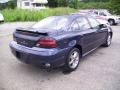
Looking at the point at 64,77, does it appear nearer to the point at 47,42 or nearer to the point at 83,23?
the point at 47,42

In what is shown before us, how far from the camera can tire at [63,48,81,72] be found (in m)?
5.06

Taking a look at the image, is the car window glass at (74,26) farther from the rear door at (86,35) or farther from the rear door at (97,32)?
the rear door at (97,32)

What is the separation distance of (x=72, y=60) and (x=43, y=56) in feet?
3.42

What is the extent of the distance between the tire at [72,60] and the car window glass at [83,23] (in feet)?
2.61

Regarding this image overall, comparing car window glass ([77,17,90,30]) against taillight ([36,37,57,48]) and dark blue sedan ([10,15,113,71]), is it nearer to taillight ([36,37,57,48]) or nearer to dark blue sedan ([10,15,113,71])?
dark blue sedan ([10,15,113,71])

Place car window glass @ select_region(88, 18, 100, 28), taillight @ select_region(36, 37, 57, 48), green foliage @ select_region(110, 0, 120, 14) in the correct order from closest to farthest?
taillight @ select_region(36, 37, 57, 48)
car window glass @ select_region(88, 18, 100, 28)
green foliage @ select_region(110, 0, 120, 14)

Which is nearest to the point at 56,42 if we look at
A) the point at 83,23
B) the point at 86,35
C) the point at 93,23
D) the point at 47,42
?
the point at 47,42

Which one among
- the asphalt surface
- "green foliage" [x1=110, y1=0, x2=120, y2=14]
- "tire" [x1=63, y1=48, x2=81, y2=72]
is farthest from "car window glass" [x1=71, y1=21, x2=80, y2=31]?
"green foliage" [x1=110, y1=0, x2=120, y2=14]

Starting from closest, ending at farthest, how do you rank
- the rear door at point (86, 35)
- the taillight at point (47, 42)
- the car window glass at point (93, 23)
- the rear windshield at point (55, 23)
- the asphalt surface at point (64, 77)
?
A: the asphalt surface at point (64, 77) < the taillight at point (47, 42) < the rear windshield at point (55, 23) < the rear door at point (86, 35) < the car window glass at point (93, 23)

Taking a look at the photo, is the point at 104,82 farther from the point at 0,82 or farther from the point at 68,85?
the point at 0,82

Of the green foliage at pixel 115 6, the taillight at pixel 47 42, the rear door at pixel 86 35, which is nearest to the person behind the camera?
the taillight at pixel 47 42

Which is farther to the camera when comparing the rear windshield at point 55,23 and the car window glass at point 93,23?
the car window glass at point 93,23

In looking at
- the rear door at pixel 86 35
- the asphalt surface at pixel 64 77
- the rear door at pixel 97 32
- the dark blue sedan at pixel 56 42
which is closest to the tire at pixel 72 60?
the dark blue sedan at pixel 56 42

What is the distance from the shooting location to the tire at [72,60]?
5059mm
